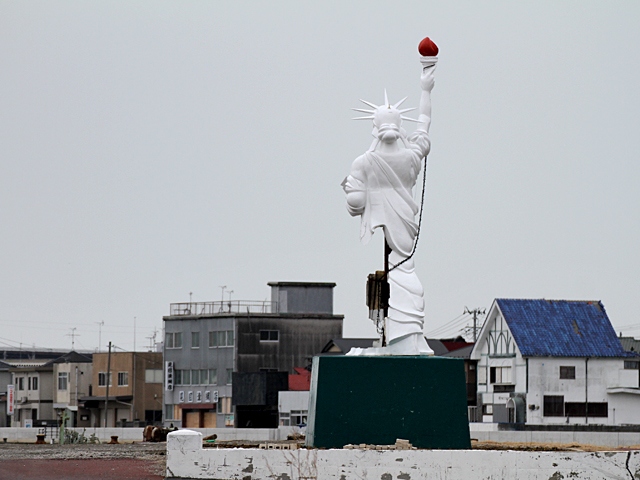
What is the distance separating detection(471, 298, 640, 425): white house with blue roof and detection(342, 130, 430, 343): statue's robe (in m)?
29.7

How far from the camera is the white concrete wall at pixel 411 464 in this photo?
16641 millimetres

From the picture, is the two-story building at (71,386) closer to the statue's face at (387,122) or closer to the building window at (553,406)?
the building window at (553,406)

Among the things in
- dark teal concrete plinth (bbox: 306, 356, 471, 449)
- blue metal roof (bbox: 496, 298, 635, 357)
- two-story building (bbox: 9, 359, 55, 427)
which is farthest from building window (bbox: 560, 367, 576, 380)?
two-story building (bbox: 9, 359, 55, 427)

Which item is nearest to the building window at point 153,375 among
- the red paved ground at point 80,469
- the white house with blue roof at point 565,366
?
the white house with blue roof at point 565,366

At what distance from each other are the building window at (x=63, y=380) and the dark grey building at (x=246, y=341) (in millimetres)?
10848

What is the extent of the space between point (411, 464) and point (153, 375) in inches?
2163

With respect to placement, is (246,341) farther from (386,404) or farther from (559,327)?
(386,404)

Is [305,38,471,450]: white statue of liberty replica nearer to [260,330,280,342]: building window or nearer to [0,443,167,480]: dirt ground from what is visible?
[0,443,167,480]: dirt ground

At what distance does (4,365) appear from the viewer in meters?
81.9

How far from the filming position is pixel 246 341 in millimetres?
61594

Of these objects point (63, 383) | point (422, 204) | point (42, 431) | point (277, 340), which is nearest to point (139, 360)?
point (63, 383)

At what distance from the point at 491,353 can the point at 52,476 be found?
115ft

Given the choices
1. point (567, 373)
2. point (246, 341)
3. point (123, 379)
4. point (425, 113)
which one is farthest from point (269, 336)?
point (425, 113)

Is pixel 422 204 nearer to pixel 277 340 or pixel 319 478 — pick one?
pixel 319 478
